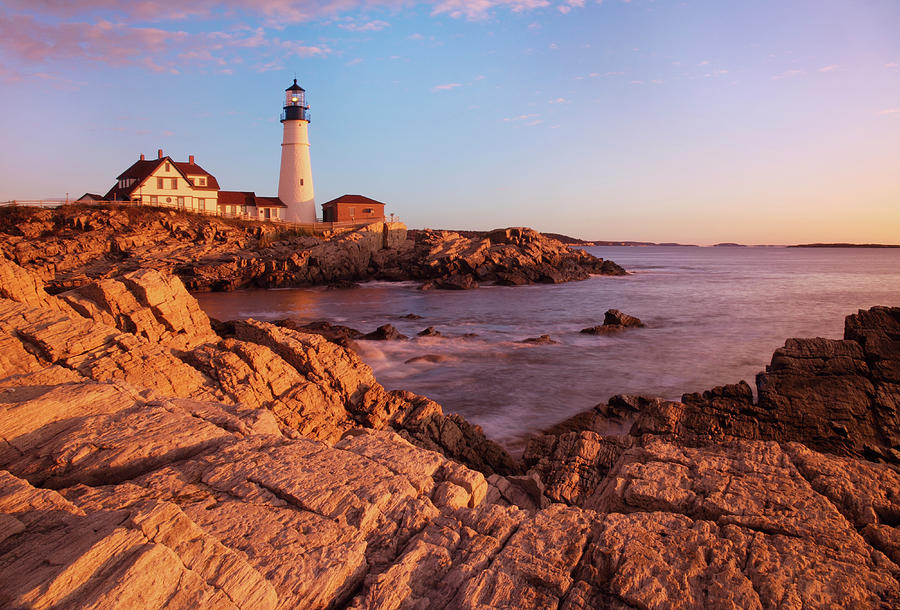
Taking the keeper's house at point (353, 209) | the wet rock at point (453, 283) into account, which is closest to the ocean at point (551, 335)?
the wet rock at point (453, 283)

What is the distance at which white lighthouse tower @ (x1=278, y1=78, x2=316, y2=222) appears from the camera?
47.0 m

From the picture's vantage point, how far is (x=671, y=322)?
24.8 m

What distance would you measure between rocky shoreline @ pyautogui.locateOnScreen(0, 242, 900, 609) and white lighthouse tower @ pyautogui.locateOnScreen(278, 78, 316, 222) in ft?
142

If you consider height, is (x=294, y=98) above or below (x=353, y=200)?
above

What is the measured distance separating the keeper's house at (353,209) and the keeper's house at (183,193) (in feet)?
16.3

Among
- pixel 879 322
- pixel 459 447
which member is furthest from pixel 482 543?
pixel 879 322

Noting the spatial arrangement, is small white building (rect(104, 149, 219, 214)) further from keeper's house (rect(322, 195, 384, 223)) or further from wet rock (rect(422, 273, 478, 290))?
wet rock (rect(422, 273, 478, 290))

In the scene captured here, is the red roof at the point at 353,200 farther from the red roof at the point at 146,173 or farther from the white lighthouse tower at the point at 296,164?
the red roof at the point at 146,173

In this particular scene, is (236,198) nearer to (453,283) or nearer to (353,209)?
(353,209)

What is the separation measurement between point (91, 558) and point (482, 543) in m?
2.35

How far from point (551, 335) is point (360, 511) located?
17.9 meters

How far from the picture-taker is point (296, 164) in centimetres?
4775

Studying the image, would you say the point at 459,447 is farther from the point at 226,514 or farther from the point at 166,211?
the point at 166,211

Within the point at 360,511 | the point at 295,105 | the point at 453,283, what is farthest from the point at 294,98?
the point at 360,511
